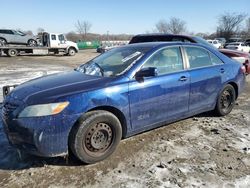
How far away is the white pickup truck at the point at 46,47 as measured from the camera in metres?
26.0

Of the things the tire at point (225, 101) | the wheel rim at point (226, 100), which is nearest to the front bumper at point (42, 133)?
the tire at point (225, 101)

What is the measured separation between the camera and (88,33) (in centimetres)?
10456

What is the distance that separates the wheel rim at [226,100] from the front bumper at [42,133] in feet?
10.7

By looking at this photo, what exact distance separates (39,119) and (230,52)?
7.70 meters

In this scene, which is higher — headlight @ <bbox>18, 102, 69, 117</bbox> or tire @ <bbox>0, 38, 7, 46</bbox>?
tire @ <bbox>0, 38, 7, 46</bbox>

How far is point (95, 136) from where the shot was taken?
11.9ft

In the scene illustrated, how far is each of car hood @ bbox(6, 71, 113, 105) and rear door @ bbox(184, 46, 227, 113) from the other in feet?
5.45

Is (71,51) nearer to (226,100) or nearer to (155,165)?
(226,100)

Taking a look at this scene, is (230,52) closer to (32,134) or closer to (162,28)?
(32,134)

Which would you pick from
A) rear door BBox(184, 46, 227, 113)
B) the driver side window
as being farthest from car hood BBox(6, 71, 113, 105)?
rear door BBox(184, 46, 227, 113)

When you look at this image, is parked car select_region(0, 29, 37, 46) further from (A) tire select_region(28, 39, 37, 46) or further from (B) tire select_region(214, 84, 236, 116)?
(B) tire select_region(214, 84, 236, 116)

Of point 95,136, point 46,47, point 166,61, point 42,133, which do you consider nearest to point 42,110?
point 42,133

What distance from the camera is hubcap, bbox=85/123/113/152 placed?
3.57m

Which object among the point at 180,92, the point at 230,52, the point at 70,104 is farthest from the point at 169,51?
the point at 230,52
